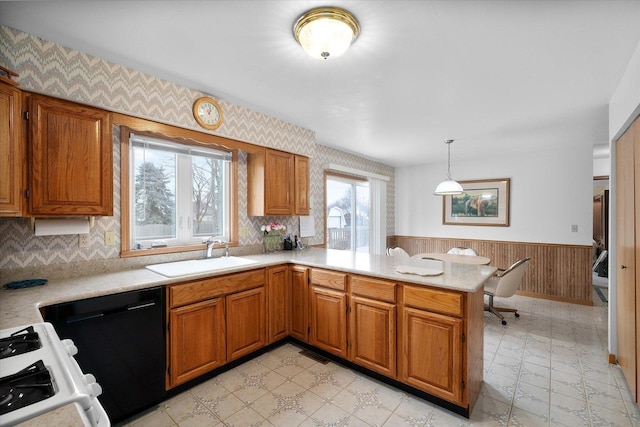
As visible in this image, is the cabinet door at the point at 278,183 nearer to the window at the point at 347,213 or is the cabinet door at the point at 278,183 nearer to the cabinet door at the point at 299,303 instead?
the cabinet door at the point at 299,303

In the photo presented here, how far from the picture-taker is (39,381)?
0.81 metres

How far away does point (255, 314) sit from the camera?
2.56m

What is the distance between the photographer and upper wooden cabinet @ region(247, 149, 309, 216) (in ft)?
9.86

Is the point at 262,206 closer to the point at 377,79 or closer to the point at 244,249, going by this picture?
the point at 244,249

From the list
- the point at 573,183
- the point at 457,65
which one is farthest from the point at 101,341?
the point at 573,183

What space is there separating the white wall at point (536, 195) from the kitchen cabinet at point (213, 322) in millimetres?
4201

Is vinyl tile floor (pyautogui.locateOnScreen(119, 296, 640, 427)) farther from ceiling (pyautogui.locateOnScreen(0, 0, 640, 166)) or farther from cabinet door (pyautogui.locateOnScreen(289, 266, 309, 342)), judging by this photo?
ceiling (pyautogui.locateOnScreen(0, 0, 640, 166))

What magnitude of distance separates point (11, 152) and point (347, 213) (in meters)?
4.04

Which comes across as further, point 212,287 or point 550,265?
point 550,265

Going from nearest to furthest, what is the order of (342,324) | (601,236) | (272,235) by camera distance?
(342,324), (272,235), (601,236)

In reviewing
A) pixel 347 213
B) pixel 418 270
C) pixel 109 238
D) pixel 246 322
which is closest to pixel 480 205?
pixel 347 213

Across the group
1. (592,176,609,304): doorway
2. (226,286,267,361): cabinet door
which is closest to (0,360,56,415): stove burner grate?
(226,286,267,361): cabinet door

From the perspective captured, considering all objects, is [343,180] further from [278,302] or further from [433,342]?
[433,342]

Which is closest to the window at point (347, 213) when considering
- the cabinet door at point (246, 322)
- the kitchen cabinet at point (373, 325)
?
the cabinet door at point (246, 322)
